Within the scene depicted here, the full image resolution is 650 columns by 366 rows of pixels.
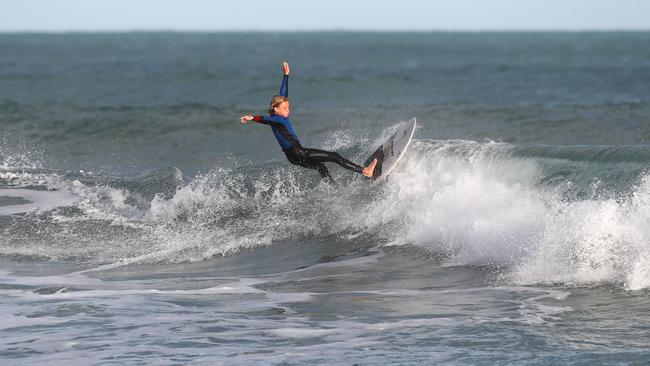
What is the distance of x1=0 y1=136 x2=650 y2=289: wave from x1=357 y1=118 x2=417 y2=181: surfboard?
0.17 metres

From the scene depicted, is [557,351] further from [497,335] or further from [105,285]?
[105,285]

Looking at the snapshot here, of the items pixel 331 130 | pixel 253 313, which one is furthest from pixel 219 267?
pixel 331 130

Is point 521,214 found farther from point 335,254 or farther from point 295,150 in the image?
point 295,150

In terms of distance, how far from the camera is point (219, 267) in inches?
424

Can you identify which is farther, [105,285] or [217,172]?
[217,172]

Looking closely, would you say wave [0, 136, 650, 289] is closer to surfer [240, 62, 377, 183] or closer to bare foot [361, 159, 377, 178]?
bare foot [361, 159, 377, 178]

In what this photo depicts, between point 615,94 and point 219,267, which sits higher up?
point 615,94

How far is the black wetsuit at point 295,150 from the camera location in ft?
38.9

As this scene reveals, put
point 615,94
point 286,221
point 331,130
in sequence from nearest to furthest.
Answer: point 286,221
point 331,130
point 615,94

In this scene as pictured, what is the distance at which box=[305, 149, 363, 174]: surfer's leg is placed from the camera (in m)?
12.1

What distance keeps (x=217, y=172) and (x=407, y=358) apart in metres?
9.20

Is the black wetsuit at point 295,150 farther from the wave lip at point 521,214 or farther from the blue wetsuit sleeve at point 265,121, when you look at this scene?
the wave lip at point 521,214

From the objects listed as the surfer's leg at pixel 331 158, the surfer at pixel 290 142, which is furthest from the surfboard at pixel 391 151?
the surfer's leg at pixel 331 158

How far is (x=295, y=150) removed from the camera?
12.0 meters
